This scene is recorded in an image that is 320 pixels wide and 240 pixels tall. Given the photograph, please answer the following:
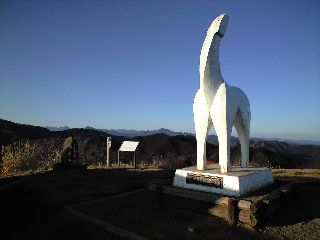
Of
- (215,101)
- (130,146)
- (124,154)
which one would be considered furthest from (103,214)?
(124,154)

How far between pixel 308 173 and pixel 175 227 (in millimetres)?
8075

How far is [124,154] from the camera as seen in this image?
1053 inches

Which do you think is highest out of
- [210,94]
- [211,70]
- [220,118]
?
[211,70]

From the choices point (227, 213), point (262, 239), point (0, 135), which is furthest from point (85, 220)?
point (0, 135)

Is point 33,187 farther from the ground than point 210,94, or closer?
closer

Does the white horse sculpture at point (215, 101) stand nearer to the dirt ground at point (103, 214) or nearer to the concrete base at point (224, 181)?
the concrete base at point (224, 181)

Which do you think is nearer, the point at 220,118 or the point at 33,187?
the point at 220,118

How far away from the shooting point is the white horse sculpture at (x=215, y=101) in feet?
24.7

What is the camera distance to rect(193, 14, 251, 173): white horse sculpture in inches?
296

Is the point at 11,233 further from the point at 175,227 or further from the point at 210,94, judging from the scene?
the point at 210,94

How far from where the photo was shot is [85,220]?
22.4ft

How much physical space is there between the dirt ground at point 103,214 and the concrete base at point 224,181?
31.2 inches

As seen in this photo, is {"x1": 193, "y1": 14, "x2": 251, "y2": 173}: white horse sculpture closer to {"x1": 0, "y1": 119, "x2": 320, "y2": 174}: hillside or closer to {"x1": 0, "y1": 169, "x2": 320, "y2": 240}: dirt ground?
{"x1": 0, "y1": 169, "x2": 320, "y2": 240}: dirt ground

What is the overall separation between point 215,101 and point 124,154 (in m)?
19.8
